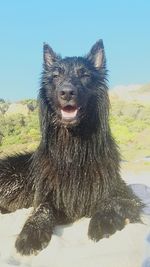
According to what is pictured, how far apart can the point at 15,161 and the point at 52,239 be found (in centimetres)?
235

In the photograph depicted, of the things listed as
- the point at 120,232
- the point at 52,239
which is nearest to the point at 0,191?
the point at 52,239

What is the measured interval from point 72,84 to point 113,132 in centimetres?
1518

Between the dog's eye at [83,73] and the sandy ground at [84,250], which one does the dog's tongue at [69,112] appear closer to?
the dog's eye at [83,73]

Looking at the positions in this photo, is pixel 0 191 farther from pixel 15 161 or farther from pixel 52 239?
pixel 52 239

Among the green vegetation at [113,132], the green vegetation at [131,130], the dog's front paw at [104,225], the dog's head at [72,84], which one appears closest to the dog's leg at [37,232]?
the dog's front paw at [104,225]

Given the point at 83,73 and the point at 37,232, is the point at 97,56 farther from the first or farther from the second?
the point at 37,232

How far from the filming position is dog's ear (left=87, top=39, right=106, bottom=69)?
634 cm

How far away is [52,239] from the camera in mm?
4988

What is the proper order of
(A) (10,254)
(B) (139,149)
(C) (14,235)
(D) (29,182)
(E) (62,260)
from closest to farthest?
(E) (62,260) < (A) (10,254) < (C) (14,235) < (D) (29,182) < (B) (139,149)

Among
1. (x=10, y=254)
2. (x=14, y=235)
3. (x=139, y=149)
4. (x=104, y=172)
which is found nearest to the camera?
(x=10, y=254)

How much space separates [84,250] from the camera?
460 centimetres

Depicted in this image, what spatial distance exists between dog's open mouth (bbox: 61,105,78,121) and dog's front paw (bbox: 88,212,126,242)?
1.04 meters

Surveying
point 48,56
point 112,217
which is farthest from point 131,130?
point 112,217

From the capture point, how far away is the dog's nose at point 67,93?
5.51m
